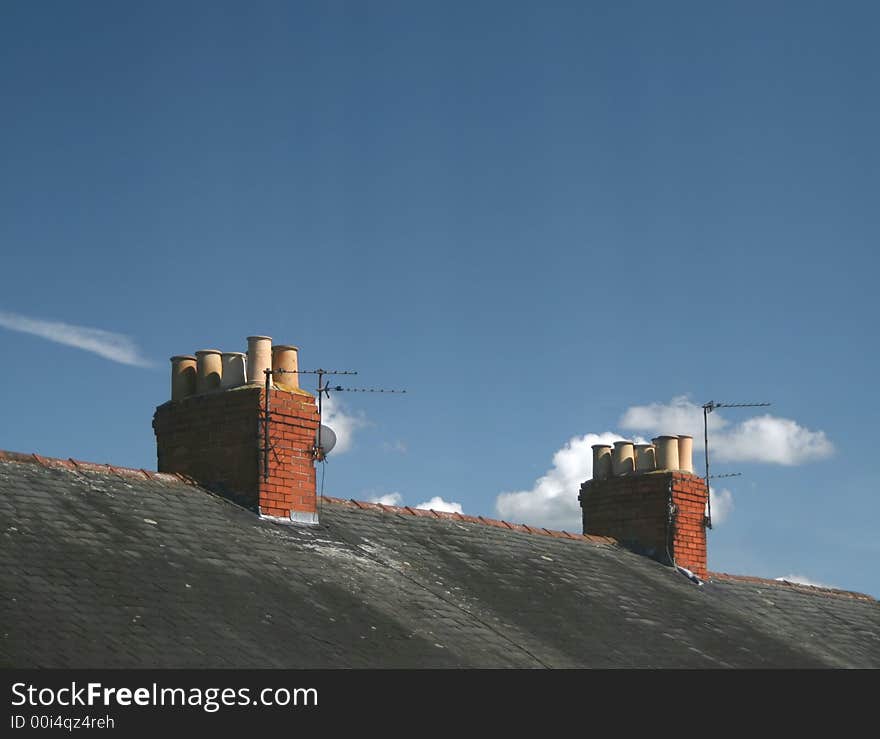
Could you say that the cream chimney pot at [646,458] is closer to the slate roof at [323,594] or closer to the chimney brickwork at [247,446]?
the slate roof at [323,594]

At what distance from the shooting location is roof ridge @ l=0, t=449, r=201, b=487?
13695 mm

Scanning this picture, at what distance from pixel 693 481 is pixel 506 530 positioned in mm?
4334

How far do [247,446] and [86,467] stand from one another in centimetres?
215

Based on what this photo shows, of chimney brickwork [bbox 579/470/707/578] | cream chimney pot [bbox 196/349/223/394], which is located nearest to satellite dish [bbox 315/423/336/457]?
cream chimney pot [bbox 196/349/223/394]

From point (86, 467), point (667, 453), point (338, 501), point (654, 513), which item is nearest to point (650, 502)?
point (654, 513)

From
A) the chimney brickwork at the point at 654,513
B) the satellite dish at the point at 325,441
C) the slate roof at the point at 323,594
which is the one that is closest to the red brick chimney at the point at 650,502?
the chimney brickwork at the point at 654,513

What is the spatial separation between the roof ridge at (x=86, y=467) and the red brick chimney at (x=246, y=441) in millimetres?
519

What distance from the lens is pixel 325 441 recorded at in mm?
16578

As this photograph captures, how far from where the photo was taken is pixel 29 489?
12.9 m

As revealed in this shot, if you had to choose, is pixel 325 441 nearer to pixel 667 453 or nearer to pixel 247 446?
pixel 247 446

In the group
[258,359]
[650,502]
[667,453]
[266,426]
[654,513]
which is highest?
[258,359]

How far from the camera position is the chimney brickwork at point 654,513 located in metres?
20.9

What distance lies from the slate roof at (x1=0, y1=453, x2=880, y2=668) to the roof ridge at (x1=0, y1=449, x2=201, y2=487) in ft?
0.09
